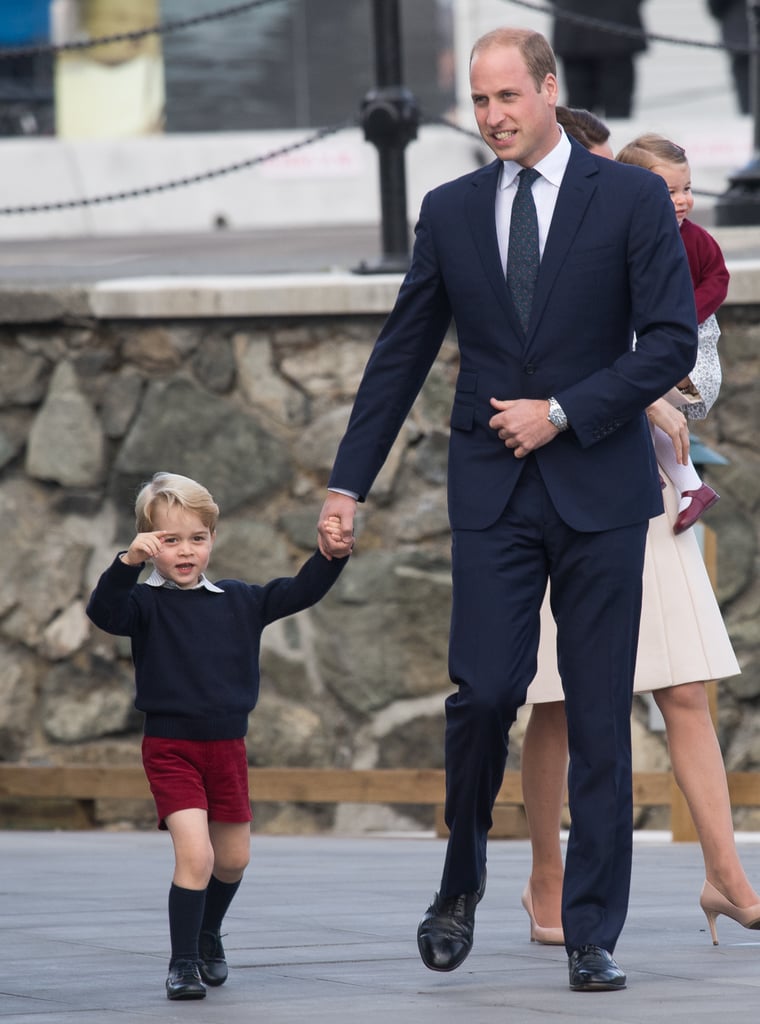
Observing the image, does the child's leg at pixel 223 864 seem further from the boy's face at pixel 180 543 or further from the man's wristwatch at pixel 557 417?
the man's wristwatch at pixel 557 417

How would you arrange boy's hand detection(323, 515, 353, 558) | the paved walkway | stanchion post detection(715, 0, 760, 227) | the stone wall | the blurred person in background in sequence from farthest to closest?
the blurred person in background
stanchion post detection(715, 0, 760, 227)
the stone wall
boy's hand detection(323, 515, 353, 558)
the paved walkway

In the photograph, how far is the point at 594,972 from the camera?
3.56 meters

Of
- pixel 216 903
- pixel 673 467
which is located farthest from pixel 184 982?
pixel 673 467

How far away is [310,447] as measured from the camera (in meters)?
7.00

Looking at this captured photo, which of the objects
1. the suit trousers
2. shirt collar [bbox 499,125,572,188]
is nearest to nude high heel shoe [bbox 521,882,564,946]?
the suit trousers

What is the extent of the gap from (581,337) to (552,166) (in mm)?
330

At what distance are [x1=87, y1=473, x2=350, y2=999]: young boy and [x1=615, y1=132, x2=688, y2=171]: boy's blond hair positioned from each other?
114 centimetres

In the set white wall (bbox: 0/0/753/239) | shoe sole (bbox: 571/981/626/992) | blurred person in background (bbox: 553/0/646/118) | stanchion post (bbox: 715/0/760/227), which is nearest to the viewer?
shoe sole (bbox: 571/981/626/992)

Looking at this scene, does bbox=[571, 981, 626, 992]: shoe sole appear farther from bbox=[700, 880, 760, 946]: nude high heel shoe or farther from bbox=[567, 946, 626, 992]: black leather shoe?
bbox=[700, 880, 760, 946]: nude high heel shoe

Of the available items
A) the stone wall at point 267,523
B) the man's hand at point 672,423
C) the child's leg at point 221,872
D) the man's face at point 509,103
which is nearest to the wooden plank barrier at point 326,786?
the stone wall at point 267,523

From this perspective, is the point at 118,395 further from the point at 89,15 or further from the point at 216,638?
the point at 89,15

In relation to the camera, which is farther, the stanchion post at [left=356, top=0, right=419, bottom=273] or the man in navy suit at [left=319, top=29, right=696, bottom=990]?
the stanchion post at [left=356, top=0, right=419, bottom=273]

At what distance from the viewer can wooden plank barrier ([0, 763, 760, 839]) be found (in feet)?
22.3

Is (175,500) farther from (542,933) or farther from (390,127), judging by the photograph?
(390,127)
